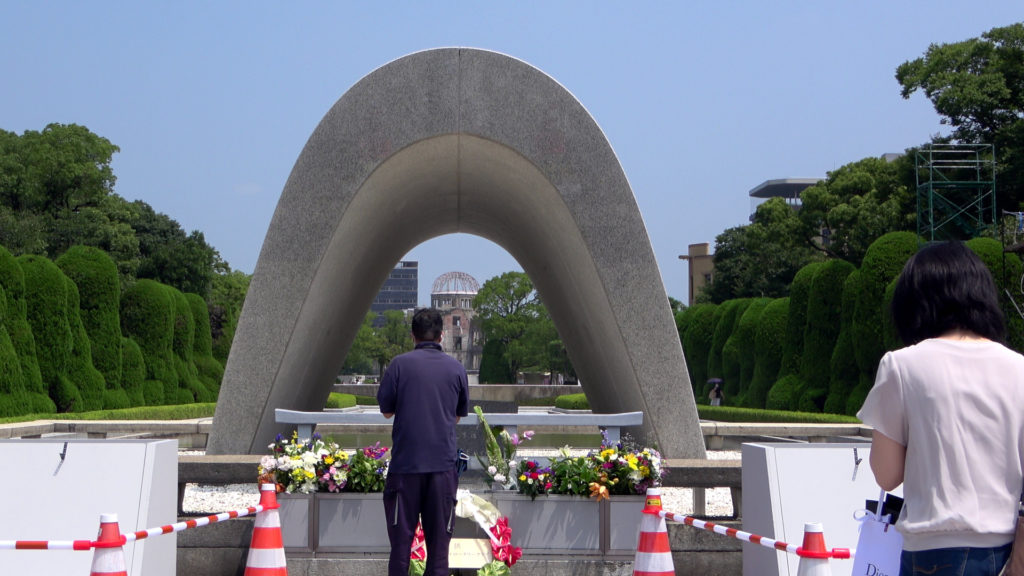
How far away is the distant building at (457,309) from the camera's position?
10775 centimetres

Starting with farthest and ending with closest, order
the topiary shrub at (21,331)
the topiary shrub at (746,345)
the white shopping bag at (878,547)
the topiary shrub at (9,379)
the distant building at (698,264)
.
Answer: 1. the distant building at (698,264)
2. the topiary shrub at (746,345)
3. the topiary shrub at (21,331)
4. the topiary shrub at (9,379)
5. the white shopping bag at (878,547)

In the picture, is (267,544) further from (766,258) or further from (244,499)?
(766,258)

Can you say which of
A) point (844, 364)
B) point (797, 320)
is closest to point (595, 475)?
point (844, 364)

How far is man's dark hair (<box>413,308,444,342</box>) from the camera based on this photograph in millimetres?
→ 5652

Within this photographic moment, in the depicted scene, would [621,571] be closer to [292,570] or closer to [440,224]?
[292,570]

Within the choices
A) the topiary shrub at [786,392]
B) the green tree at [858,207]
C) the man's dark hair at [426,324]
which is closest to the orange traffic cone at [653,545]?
the man's dark hair at [426,324]

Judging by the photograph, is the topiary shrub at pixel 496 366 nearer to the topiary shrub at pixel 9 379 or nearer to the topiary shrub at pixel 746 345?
the topiary shrub at pixel 746 345

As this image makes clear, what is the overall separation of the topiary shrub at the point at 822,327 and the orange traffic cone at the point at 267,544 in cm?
2102

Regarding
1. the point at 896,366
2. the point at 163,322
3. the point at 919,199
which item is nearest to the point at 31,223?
the point at 163,322

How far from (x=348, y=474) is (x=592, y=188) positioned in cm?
337

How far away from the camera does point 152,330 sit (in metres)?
28.8

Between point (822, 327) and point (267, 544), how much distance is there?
21441mm

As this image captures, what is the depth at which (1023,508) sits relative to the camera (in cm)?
259

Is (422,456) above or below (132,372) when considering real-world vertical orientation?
above
